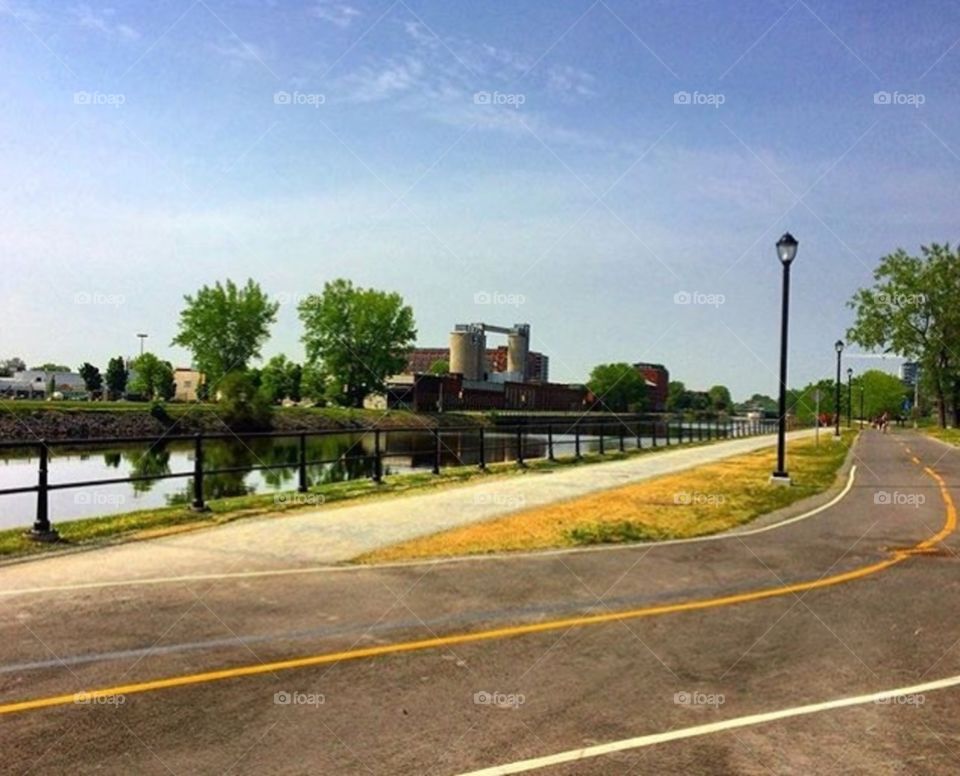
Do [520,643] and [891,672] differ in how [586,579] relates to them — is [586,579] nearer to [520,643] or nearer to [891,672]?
[520,643]

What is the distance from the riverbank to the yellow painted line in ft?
133

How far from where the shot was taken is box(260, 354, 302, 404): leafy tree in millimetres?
113688

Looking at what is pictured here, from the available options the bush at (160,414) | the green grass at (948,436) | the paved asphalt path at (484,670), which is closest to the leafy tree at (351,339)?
the bush at (160,414)

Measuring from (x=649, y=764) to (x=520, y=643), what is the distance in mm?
2415

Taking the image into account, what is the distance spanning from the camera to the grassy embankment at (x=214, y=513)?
36.8ft

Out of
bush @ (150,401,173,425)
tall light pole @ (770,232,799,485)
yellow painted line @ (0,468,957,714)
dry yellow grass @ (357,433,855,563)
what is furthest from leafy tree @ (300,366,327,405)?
yellow painted line @ (0,468,957,714)

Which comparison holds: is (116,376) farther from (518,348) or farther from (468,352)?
(518,348)

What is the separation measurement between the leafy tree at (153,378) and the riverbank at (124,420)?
3369 centimetres

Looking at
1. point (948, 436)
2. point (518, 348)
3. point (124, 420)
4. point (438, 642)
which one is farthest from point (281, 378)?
point (438, 642)

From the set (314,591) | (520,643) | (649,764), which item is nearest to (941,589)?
(520,643)

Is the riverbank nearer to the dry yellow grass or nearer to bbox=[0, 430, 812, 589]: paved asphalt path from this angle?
the dry yellow grass

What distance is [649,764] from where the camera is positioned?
15.6ft

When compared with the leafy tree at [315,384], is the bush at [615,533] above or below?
below

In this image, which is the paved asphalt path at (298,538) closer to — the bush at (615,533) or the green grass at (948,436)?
the bush at (615,533)
